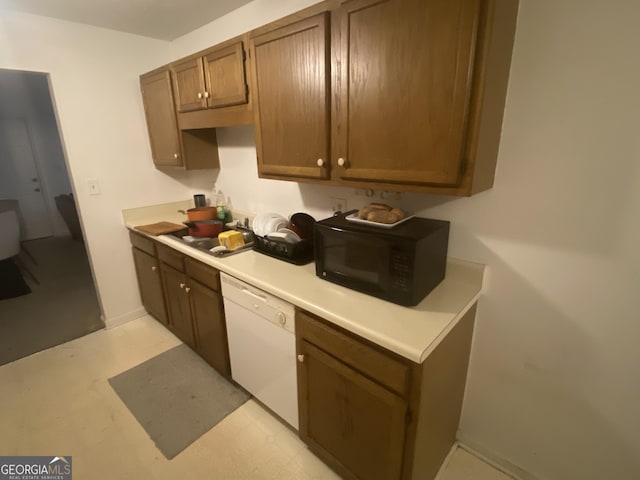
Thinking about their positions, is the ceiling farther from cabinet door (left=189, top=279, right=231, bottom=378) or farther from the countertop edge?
cabinet door (left=189, top=279, right=231, bottom=378)

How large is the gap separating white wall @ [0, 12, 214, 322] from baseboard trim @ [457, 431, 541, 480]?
2.64m

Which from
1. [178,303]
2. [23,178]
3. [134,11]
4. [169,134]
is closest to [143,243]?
[178,303]

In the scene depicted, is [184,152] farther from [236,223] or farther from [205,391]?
[205,391]

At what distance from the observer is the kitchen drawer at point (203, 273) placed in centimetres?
176

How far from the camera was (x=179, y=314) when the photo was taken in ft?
7.43

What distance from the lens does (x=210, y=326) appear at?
1939 mm

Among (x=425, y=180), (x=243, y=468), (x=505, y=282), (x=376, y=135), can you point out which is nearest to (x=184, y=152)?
(x=376, y=135)

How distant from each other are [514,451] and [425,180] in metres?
1.38

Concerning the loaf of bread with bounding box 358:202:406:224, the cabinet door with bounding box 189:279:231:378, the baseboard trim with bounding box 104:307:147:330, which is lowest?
the baseboard trim with bounding box 104:307:147:330

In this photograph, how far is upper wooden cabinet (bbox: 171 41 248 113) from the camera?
5.43 feet

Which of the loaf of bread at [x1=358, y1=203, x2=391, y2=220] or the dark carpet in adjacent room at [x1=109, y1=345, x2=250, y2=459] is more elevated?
the loaf of bread at [x1=358, y1=203, x2=391, y2=220]

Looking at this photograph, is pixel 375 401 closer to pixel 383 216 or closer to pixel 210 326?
pixel 383 216

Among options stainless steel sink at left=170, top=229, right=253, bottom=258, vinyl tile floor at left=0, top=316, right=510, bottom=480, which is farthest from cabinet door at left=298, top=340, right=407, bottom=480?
stainless steel sink at left=170, top=229, right=253, bottom=258

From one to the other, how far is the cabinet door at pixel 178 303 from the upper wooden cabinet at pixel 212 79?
1142 millimetres
